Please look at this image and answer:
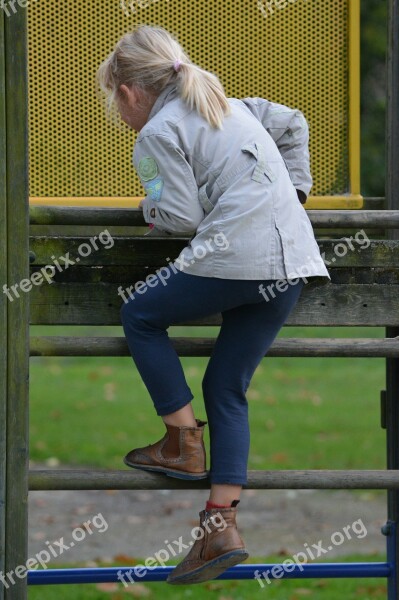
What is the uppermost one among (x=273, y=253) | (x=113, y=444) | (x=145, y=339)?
(x=273, y=253)

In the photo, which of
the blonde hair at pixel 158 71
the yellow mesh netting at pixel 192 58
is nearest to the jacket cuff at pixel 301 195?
the blonde hair at pixel 158 71

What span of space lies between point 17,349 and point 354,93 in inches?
61.6

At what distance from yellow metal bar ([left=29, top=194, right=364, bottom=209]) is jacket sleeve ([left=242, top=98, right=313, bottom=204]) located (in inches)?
17.8

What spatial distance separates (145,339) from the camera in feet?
10.2

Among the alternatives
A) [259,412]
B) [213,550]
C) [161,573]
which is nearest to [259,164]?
[213,550]

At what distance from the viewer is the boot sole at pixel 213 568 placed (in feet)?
10.2

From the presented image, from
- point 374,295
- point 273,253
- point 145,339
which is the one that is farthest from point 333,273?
point 145,339

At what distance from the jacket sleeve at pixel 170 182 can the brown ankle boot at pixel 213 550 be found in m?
0.86

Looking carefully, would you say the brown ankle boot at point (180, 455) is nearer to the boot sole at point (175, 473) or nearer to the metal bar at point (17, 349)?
the boot sole at point (175, 473)

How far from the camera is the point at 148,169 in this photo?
9.91 ft

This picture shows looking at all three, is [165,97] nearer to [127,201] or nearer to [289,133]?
[289,133]

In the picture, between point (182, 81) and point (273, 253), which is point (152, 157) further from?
point (273, 253)

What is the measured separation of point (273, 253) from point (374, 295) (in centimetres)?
57

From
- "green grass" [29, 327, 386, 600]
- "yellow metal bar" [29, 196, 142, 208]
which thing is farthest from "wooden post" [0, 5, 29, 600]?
"green grass" [29, 327, 386, 600]
